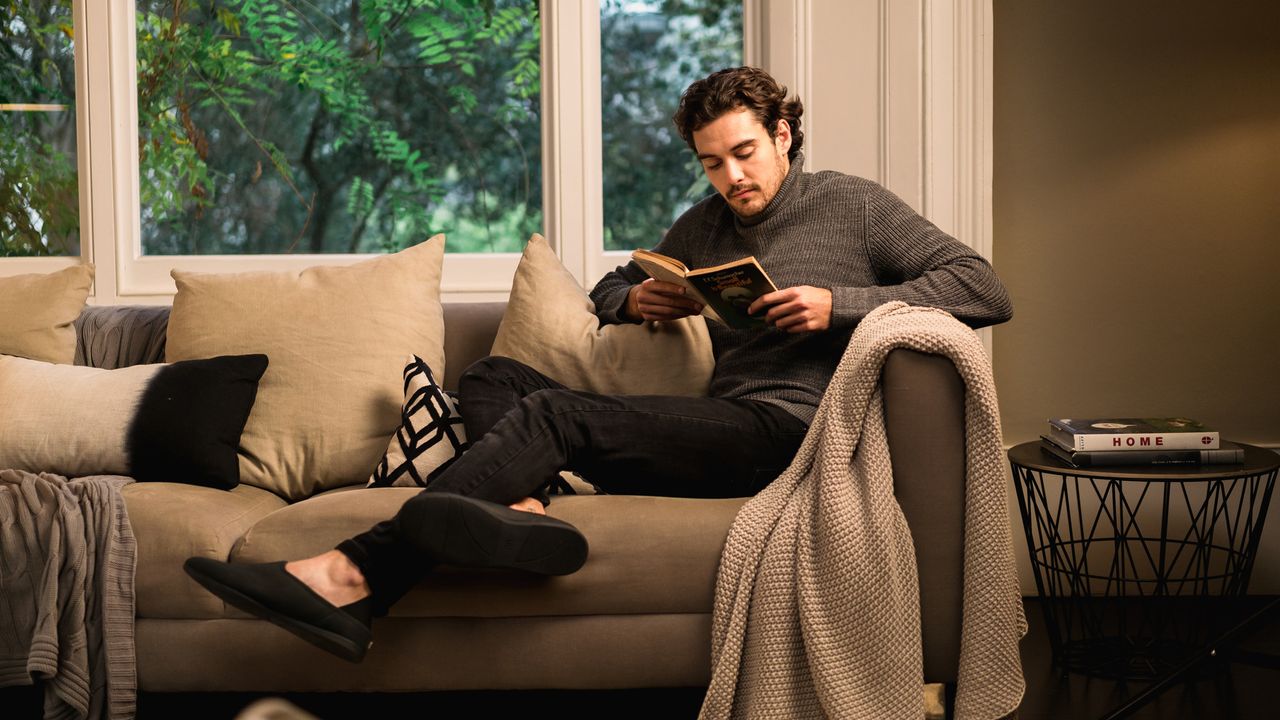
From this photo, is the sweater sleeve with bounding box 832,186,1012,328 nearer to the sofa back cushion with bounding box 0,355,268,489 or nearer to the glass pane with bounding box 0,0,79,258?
the sofa back cushion with bounding box 0,355,268,489

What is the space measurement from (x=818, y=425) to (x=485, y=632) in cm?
64

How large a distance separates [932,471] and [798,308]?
1.38 feet

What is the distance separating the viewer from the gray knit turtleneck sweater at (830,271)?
6.39 ft

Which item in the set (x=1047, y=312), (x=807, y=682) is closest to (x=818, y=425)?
(x=807, y=682)

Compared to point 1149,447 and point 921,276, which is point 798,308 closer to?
point 921,276

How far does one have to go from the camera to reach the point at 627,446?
1.83 meters

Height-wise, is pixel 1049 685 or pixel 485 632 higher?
pixel 485 632

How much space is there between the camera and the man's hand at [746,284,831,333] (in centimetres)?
192

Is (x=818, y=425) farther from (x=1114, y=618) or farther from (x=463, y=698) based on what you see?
(x=1114, y=618)

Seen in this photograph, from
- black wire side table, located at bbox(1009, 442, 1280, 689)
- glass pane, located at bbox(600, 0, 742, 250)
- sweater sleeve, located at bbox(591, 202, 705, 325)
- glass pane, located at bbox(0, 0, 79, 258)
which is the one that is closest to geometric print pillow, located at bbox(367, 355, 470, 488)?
sweater sleeve, located at bbox(591, 202, 705, 325)

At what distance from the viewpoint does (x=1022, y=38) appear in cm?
292

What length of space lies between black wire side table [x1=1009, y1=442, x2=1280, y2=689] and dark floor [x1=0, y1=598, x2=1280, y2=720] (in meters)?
0.07

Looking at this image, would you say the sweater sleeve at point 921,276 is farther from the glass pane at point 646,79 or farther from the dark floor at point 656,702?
the glass pane at point 646,79

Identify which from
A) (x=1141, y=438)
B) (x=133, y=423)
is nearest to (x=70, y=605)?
(x=133, y=423)
